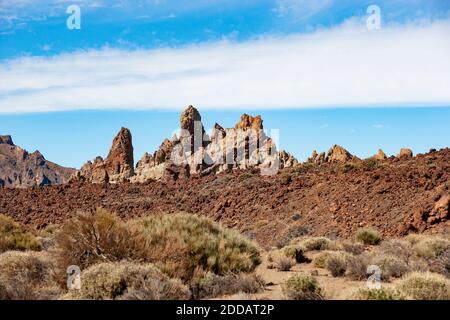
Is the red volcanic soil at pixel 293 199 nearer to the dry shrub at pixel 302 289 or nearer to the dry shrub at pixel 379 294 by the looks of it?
the dry shrub at pixel 302 289

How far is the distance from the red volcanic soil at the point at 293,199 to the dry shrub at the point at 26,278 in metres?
14.7

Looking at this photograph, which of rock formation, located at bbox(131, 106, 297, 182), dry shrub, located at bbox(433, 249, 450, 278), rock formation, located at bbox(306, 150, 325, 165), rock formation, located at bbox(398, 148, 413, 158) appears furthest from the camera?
rock formation, located at bbox(131, 106, 297, 182)

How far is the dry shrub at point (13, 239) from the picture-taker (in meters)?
17.5

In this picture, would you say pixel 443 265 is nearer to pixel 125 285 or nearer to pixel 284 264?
pixel 284 264

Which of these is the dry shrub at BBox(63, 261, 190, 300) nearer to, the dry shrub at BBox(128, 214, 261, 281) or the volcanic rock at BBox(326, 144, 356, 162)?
the dry shrub at BBox(128, 214, 261, 281)

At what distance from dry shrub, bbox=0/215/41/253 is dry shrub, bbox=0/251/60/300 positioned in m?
5.19

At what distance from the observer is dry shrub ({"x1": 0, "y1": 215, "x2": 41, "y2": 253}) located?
1748 centimetres

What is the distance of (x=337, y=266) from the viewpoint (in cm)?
1338

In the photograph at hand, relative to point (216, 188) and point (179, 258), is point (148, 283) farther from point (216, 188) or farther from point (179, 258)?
point (216, 188)

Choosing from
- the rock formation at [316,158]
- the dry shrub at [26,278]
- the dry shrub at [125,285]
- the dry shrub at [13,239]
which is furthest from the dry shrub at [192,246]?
the rock formation at [316,158]

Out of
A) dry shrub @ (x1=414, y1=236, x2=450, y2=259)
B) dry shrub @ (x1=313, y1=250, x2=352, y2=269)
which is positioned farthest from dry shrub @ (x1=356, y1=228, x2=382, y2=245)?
dry shrub @ (x1=313, y1=250, x2=352, y2=269)
